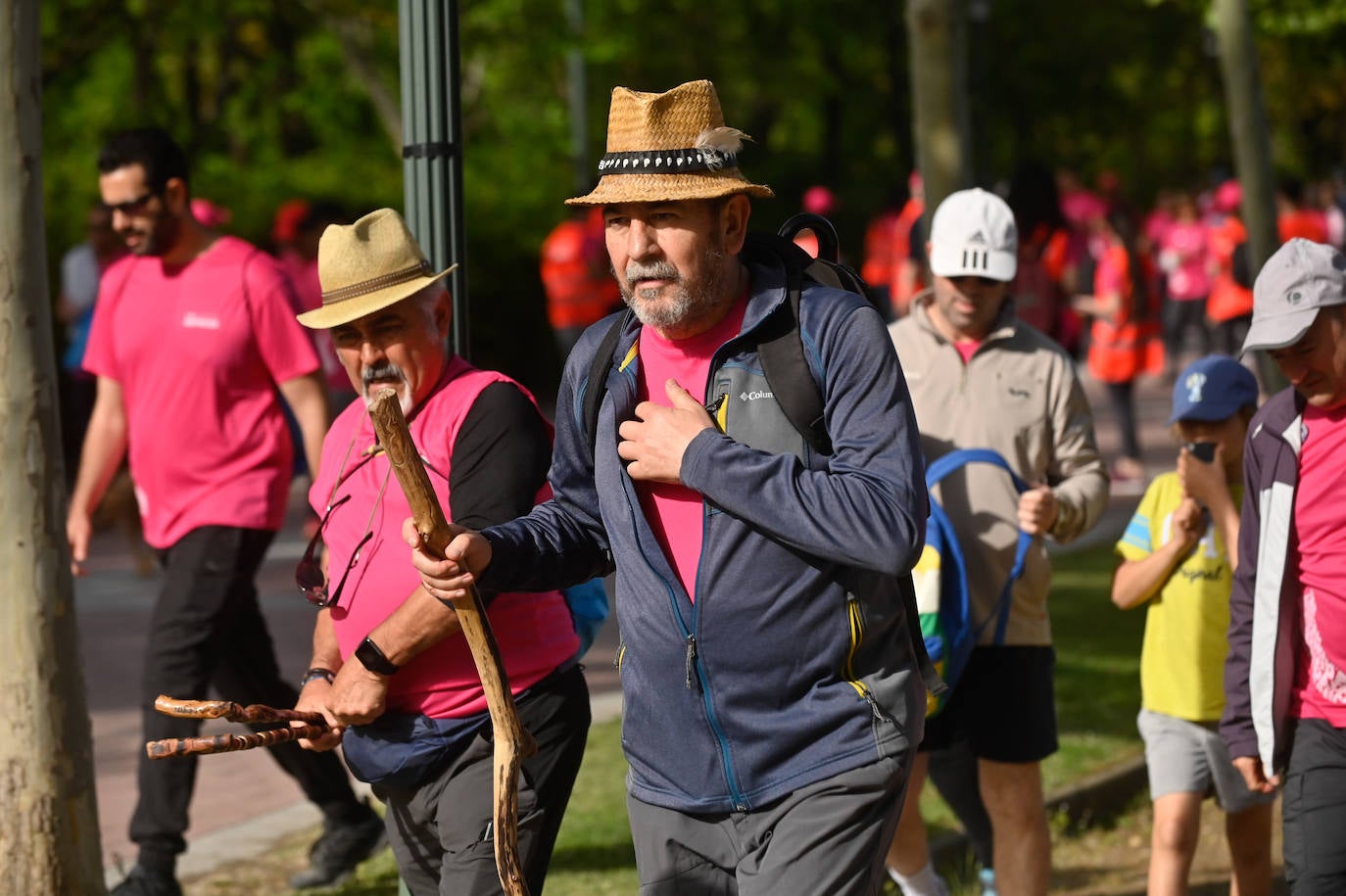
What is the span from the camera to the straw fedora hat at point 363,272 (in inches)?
164

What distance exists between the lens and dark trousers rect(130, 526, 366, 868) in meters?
5.93

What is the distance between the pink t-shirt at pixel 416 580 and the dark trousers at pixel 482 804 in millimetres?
74

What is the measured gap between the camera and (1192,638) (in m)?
5.36

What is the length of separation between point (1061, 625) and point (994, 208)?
4.79 m

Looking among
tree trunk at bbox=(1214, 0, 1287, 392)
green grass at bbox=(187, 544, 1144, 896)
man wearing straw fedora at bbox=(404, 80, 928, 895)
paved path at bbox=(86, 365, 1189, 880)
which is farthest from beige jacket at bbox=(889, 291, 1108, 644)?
tree trunk at bbox=(1214, 0, 1287, 392)

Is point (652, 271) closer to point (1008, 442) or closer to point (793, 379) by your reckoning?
point (793, 379)

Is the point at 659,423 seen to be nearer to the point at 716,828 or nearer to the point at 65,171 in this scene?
the point at 716,828

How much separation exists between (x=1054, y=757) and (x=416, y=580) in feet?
12.9

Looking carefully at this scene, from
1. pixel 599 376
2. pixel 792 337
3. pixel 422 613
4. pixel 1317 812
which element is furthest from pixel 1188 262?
pixel 792 337

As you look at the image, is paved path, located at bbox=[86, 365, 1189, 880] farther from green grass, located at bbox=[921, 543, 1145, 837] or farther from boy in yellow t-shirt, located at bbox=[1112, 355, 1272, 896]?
boy in yellow t-shirt, located at bbox=[1112, 355, 1272, 896]

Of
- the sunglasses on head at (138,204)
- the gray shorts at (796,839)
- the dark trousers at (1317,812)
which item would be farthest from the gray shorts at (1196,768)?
the sunglasses on head at (138,204)

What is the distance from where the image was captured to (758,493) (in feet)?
10.7

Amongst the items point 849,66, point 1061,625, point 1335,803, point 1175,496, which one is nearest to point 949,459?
point 1175,496

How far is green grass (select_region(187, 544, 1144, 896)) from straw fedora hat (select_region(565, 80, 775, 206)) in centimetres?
308
